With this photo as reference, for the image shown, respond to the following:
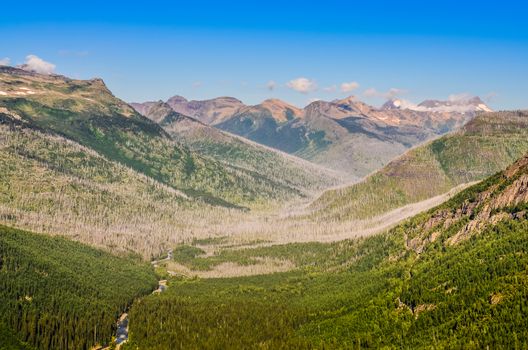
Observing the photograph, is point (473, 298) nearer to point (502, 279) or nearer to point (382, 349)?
point (502, 279)

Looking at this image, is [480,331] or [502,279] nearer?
[480,331]

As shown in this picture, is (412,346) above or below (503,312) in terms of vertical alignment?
below

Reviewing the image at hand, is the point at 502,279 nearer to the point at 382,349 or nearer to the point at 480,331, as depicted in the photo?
the point at 480,331

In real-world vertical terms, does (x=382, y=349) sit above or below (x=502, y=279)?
below

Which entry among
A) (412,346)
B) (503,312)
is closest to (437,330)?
(412,346)

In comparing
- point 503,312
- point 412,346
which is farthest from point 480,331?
point 412,346

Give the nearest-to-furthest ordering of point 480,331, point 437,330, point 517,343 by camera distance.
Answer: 1. point 517,343
2. point 480,331
3. point 437,330

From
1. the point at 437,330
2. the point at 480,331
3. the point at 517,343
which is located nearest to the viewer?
the point at 517,343

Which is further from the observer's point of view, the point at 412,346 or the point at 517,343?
the point at 412,346
